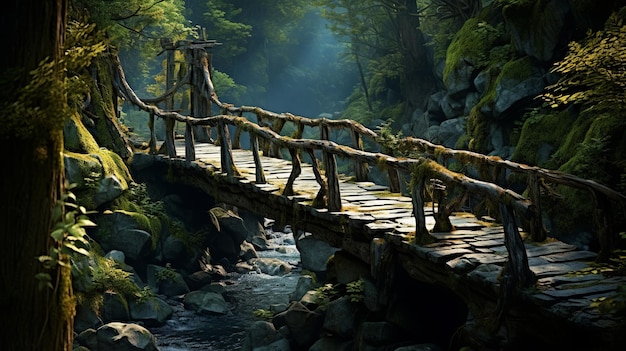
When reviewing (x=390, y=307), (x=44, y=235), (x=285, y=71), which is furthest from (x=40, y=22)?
(x=285, y=71)

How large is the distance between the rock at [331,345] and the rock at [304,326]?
19.4 inches

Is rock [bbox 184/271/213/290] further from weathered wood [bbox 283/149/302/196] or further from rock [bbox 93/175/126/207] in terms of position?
weathered wood [bbox 283/149/302/196]

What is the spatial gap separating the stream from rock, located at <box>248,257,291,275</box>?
0.21 m

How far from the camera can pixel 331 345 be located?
934 cm

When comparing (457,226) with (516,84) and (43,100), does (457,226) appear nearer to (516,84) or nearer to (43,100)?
(43,100)

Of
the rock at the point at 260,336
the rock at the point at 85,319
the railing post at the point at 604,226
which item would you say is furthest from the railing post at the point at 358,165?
the railing post at the point at 604,226

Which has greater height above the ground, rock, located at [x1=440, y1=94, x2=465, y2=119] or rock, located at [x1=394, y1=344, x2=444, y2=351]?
rock, located at [x1=440, y1=94, x2=465, y2=119]

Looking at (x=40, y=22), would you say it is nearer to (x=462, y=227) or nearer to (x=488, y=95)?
(x=462, y=227)

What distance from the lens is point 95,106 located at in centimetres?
1670

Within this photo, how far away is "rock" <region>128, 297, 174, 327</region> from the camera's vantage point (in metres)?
12.8

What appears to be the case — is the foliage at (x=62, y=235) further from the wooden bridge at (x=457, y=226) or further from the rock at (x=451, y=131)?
the rock at (x=451, y=131)

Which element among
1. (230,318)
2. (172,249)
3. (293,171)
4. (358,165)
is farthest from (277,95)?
(293,171)

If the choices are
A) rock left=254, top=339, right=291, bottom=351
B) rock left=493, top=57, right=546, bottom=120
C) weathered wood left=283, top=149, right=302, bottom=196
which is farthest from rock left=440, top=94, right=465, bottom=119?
rock left=254, top=339, right=291, bottom=351

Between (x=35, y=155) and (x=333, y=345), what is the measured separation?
6215 mm
